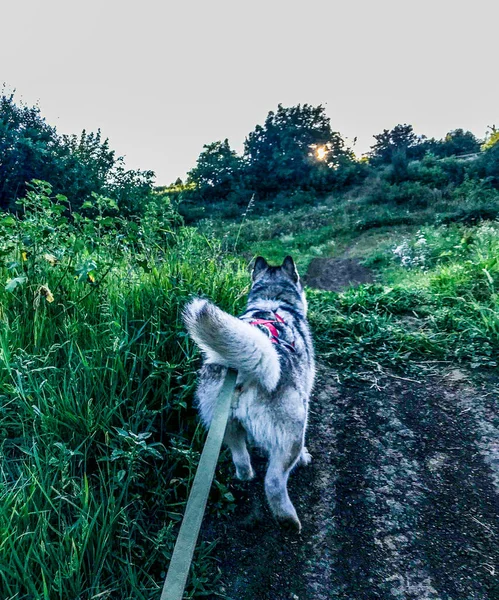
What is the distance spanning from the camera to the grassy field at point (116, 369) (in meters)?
1.57

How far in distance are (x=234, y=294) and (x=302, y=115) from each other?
138 ft

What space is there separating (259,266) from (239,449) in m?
1.83

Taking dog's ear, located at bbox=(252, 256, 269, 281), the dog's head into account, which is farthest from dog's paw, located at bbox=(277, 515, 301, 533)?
dog's ear, located at bbox=(252, 256, 269, 281)

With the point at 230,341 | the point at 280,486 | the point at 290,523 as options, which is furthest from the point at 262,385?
the point at 290,523

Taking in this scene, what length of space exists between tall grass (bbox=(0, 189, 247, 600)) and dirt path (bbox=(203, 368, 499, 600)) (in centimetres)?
26

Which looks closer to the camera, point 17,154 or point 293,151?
point 17,154

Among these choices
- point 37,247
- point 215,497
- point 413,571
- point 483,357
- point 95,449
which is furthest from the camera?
point 483,357

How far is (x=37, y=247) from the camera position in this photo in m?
2.85

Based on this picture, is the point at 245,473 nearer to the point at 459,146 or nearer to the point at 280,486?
the point at 280,486

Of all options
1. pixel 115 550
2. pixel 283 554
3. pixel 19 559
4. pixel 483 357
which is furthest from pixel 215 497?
pixel 483 357

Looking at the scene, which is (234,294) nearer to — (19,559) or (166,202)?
(166,202)

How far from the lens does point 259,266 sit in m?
3.54

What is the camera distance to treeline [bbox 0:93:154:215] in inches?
788

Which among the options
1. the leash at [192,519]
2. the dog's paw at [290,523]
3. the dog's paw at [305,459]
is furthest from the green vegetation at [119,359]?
the leash at [192,519]
